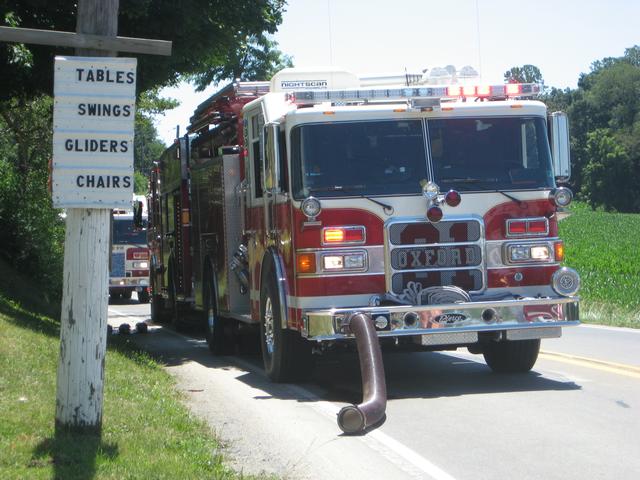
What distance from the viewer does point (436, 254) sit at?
11.1 metres

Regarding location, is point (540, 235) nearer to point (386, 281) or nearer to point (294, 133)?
point (386, 281)

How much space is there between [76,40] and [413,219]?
416 cm

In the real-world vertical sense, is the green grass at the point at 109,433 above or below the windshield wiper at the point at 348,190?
below

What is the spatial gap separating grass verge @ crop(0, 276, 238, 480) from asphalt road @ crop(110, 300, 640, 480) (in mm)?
369

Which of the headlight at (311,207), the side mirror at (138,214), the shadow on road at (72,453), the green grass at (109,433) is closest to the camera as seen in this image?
the shadow on road at (72,453)

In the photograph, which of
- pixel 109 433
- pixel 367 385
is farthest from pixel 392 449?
pixel 109 433

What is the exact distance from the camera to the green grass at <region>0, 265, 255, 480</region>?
7.00 metres

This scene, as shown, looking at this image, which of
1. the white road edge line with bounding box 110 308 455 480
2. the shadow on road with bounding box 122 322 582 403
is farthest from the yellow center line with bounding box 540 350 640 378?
the white road edge line with bounding box 110 308 455 480

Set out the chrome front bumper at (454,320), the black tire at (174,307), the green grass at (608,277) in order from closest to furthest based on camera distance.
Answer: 1. the chrome front bumper at (454,320)
2. the black tire at (174,307)
3. the green grass at (608,277)

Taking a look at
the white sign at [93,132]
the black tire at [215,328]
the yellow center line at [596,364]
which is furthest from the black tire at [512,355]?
the white sign at [93,132]

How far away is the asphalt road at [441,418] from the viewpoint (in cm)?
757

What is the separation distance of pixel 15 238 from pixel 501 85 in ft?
54.8

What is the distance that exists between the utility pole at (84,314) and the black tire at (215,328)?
700 centimetres

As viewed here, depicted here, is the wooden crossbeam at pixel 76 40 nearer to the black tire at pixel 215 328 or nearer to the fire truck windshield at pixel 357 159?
the fire truck windshield at pixel 357 159
